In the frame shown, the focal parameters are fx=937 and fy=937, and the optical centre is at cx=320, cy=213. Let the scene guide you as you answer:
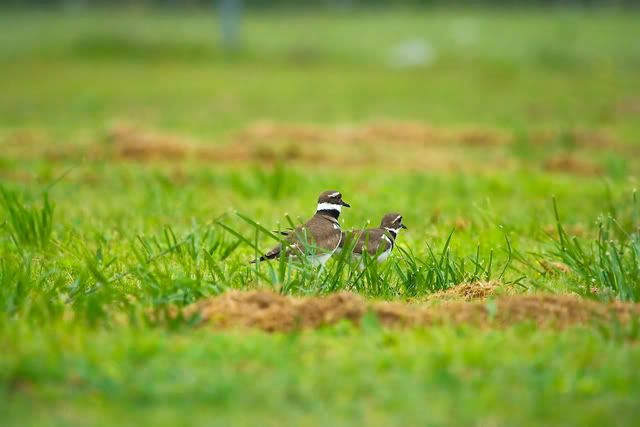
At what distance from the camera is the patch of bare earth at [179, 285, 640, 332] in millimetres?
4531

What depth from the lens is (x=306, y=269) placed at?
527 centimetres

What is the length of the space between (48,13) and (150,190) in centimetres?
2085

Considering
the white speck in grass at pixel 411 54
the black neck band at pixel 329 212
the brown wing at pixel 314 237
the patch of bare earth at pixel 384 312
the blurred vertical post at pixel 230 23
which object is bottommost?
the patch of bare earth at pixel 384 312

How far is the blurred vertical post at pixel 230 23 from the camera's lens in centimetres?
2566

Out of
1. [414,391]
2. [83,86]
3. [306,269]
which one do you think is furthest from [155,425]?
[83,86]

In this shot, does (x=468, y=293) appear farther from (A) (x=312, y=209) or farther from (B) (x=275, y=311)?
(A) (x=312, y=209)

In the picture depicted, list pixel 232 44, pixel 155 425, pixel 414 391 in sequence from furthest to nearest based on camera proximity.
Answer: pixel 232 44 → pixel 414 391 → pixel 155 425

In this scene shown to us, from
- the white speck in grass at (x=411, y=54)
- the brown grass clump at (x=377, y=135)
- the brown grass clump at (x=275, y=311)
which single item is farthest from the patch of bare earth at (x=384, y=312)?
the white speck in grass at (x=411, y=54)

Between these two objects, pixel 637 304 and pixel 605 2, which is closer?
pixel 637 304

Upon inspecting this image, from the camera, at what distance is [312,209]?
28.8 ft

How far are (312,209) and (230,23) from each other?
18.5 m

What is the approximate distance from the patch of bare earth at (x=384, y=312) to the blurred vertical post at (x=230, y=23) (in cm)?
2150

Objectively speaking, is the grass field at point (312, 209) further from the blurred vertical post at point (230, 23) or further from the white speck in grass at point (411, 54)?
the blurred vertical post at point (230, 23)

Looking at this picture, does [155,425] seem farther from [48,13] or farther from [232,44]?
[48,13]
